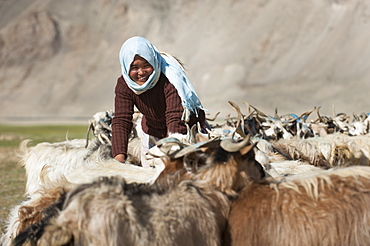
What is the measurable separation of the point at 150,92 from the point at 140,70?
0.22 m

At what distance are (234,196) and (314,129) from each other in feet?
17.4

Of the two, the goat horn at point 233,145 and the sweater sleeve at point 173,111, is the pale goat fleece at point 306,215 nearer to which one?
the goat horn at point 233,145

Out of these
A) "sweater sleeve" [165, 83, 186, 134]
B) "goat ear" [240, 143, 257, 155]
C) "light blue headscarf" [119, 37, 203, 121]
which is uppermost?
"light blue headscarf" [119, 37, 203, 121]

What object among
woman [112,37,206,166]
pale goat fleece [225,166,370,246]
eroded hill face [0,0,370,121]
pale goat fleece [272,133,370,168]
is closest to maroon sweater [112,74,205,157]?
woman [112,37,206,166]

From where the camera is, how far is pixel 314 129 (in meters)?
7.08

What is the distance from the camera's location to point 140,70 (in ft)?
12.2

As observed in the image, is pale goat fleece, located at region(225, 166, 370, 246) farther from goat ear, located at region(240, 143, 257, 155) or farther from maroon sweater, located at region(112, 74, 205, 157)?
maroon sweater, located at region(112, 74, 205, 157)

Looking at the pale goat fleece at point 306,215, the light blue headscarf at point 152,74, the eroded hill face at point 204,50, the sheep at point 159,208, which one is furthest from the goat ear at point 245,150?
the eroded hill face at point 204,50

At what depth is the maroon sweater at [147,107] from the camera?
12.3ft

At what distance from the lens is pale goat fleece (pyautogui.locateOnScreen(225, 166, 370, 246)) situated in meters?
1.94

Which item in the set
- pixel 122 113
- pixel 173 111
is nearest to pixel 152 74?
pixel 173 111

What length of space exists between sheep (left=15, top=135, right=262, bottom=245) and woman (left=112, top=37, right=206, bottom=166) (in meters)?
1.50

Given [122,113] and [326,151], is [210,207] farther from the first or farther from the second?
[326,151]

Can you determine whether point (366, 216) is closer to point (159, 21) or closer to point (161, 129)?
point (161, 129)
